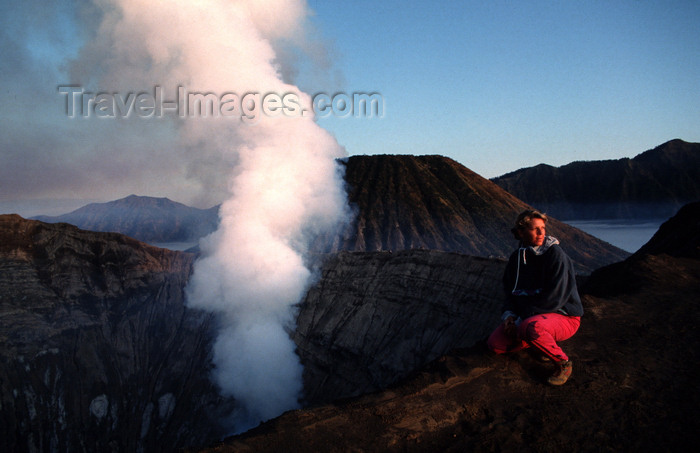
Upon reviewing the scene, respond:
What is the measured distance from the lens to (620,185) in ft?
326

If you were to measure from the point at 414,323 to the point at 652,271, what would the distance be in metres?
8.27

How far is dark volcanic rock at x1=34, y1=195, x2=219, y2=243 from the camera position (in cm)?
13312

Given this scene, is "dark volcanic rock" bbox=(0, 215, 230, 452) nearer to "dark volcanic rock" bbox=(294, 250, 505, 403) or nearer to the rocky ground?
"dark volcanic rock" bbox=(294, 250, 505, 403)

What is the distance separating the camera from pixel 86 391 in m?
18.8

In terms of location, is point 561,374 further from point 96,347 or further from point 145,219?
point 145,219

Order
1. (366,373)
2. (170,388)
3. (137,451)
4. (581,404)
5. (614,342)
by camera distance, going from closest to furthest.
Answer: (581,404) < (614,342) < (366,373) < (137,451) < (170,388)

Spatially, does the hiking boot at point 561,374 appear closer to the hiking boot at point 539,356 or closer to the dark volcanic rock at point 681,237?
the hiking boot at point 539,356

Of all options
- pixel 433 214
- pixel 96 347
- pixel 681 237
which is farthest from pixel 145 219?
pixel 681 237

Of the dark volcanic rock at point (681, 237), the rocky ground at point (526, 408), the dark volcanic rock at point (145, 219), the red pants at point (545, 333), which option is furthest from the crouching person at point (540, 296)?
the dark volcanic rock at point (145, 219)

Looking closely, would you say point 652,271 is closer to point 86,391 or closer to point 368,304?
point 368,304

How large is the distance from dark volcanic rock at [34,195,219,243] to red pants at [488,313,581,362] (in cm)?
12246

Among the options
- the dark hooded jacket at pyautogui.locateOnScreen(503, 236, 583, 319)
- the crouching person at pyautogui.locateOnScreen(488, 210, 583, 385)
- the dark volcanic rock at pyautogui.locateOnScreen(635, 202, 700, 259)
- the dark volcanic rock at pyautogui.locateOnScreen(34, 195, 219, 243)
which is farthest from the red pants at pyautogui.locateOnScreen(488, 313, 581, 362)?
the dark volcanic rock at pyautogui.locateOnScreen(34, 195, 219, 243)

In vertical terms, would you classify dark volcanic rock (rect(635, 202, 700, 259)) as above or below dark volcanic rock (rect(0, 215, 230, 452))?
above

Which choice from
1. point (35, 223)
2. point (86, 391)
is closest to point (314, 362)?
point (86, 391)
